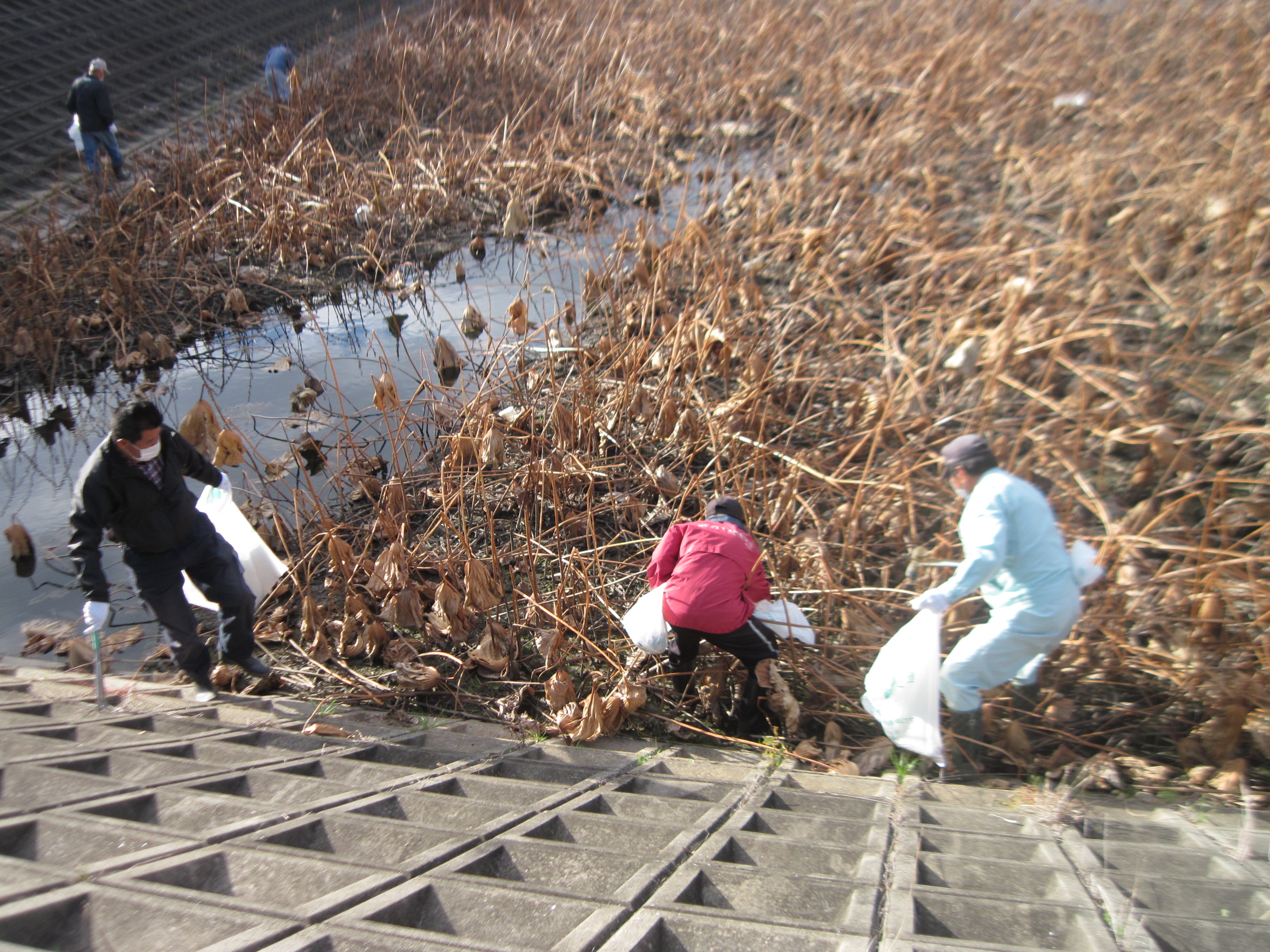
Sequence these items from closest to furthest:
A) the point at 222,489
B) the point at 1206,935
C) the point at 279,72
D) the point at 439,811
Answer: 1. the point at 1206,935
2. the point at 439,811
3. the point at 222,489
4. the point at 279,72

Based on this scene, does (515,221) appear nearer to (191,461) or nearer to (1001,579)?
(191,461)

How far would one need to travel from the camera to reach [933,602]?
288cm

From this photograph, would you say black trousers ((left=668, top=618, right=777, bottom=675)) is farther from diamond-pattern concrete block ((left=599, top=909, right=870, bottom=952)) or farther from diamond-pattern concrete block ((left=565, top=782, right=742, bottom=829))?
diamond-pattern concrete block ((left=599, top=909, right=870, bottom=952))

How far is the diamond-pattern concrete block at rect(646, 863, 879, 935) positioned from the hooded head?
163 cm

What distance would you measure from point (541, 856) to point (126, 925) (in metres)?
0.97

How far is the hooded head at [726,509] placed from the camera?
3.48 m

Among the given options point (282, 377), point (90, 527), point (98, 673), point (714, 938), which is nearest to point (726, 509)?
point (714, 938)

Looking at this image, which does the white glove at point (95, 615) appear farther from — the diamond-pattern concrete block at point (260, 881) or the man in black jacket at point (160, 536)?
the diamond-pattern concrete block at point (260, 881)

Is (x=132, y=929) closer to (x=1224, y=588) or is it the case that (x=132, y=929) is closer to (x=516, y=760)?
(x=516, y=760)

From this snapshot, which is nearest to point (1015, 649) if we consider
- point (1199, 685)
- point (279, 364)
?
point (1199, 685)

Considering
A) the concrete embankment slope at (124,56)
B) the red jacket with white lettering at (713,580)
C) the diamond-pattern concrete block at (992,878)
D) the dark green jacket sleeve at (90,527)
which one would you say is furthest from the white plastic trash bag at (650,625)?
the concrete embankment slope at (124,56)

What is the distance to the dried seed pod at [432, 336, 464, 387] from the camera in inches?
243

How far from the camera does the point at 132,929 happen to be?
1.60m

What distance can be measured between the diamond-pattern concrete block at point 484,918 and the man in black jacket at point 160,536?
2121 mm
